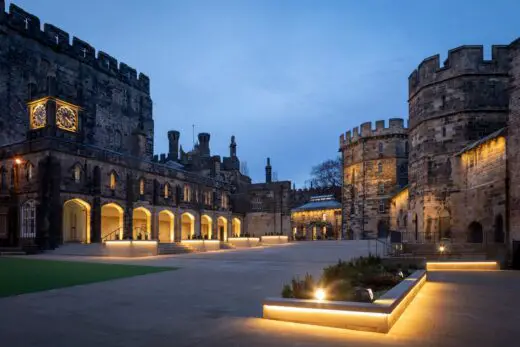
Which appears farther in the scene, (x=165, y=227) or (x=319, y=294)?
(x=165, y=227)

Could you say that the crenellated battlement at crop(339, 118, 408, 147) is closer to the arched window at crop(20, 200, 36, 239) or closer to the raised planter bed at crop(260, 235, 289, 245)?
the raised planter bed at crop(260, 235, 289, 245)

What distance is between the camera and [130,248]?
2323cm

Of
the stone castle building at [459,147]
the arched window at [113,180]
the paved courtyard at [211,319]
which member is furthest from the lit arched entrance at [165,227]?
the paved courtyard at [211,319]

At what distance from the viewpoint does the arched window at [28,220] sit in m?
26.9

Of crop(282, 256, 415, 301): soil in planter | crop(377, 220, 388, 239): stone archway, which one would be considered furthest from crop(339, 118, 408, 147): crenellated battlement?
crop(282, 256, 415, 301): soil in planter

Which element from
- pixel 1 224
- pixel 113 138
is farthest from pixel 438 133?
pixel 113 138

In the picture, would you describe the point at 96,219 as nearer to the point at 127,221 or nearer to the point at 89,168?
the point at 127,221

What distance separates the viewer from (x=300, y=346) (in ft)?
17.1

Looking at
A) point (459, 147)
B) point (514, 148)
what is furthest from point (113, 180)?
point (514, 148)

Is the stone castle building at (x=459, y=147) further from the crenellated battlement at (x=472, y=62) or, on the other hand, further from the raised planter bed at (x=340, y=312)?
the raised planter bed at (x=340, y=312)

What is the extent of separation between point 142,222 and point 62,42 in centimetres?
2029

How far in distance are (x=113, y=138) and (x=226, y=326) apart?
142 ft

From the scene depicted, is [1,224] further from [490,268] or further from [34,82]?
[490,268]

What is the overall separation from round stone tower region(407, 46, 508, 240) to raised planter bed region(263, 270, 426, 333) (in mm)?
20796
